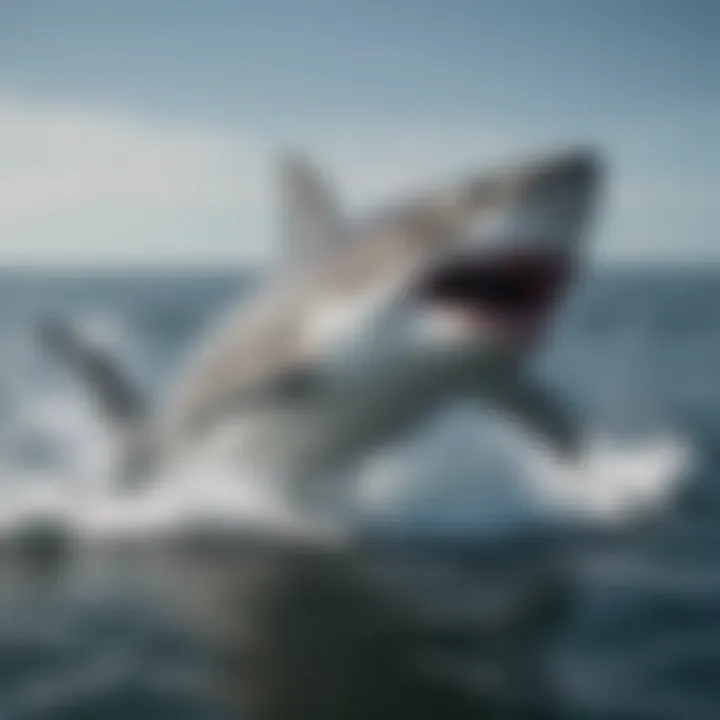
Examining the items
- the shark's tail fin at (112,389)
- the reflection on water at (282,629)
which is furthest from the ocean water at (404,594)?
the shark's tail fin at (112,389)

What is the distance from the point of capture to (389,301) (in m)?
5.45

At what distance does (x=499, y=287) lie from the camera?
5.19 m

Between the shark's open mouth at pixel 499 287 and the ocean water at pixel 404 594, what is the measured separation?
1.24ft

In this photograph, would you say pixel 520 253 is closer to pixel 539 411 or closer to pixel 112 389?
pixel 539 411

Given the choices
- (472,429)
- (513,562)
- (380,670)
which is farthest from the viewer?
(472,429)

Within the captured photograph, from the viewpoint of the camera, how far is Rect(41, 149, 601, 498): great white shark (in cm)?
513

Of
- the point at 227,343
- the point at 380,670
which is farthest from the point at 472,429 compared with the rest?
the point at 380,670

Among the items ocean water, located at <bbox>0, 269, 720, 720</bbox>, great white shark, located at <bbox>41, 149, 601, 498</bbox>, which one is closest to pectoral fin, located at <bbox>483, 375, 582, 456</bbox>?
great white shark, located at <bbox>41, 149, 601, 498</bbox>

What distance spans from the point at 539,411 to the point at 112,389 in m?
3.48

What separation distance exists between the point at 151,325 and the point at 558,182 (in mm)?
18552

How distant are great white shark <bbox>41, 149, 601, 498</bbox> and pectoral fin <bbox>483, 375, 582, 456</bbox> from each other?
1cm

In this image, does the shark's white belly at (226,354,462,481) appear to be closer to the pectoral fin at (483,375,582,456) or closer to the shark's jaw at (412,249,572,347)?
the shark's jaw at (412,249,572,347)

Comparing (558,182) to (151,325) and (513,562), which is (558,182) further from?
(151,325)

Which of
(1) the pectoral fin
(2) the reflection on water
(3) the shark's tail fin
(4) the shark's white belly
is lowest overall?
(2) the reflection on water
